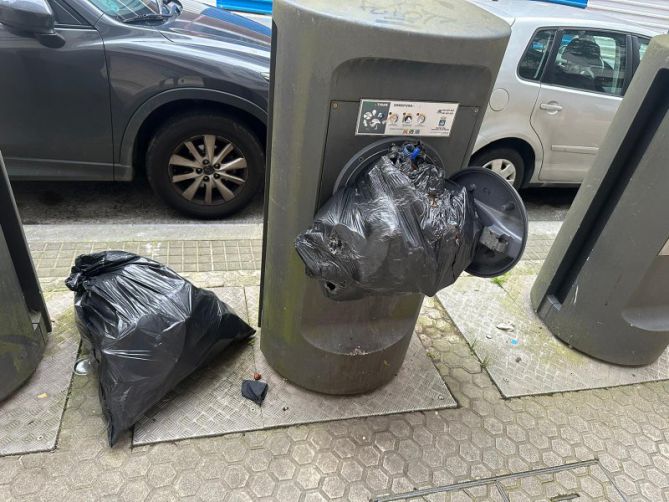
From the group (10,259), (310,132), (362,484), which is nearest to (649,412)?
(362,484)

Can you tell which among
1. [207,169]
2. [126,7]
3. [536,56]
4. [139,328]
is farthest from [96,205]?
[536,56]

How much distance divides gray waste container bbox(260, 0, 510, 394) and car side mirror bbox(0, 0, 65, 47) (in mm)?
2195

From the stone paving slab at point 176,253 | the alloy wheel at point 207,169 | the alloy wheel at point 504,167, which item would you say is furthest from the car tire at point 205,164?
the alloy wheel at point 504,167

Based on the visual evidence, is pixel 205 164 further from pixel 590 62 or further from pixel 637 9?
pixel 637 9

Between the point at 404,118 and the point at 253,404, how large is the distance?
4.65 feet

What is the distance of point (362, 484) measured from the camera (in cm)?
195

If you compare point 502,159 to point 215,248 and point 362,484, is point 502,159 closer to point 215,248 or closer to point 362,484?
point 215,248

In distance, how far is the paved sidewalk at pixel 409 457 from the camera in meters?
1.85

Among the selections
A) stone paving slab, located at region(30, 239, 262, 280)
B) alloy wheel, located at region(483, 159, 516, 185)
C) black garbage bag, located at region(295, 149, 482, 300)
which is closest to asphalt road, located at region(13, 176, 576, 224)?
stone paving slab, located at region(30, 239, 262, 280)

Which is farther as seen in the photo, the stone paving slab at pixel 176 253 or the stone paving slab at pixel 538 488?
the stone paving slab at pixel 176 253

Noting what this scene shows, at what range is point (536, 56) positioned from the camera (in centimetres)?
389

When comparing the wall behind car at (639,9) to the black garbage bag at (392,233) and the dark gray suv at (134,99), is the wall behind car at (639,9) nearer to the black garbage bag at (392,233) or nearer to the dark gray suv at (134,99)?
the dark gray suv at (134,99)

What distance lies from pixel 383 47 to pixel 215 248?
2121 mm

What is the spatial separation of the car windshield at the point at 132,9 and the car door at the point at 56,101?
24cm
